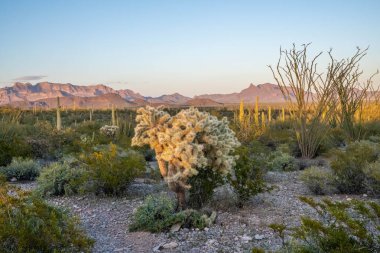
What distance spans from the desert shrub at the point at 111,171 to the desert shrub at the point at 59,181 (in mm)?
312

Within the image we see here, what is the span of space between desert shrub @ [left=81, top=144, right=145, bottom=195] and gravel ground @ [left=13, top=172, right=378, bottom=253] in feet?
0.87

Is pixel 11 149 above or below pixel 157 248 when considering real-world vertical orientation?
above

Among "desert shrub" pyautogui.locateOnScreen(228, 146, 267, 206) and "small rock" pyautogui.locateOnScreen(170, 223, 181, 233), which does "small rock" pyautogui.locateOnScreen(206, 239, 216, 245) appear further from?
"desert shrub" pyautogui.locateOnScreen(228, 146, 267, 206)

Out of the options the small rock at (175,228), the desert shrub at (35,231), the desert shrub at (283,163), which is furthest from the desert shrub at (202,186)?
the desert shrub at (283,163)

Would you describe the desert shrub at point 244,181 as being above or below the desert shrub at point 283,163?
above

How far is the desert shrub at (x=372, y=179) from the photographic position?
839 cm

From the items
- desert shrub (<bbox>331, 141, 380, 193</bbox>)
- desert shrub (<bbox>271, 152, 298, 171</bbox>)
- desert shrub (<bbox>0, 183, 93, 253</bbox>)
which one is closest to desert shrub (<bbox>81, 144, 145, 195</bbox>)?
desert shrub (<bbox>0, 183, 93, 253</bbox>)

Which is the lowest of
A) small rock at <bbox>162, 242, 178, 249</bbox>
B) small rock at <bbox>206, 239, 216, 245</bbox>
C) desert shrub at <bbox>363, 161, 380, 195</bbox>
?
A: small rock at <bbox>162, 242, 178, 249</bbox>

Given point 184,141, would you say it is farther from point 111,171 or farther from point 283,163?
point 283,163

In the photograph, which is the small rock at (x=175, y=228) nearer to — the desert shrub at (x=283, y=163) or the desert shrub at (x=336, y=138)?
the desert shrub at (x=283, y=163)

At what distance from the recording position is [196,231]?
652 cm

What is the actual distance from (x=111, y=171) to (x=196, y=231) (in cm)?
274

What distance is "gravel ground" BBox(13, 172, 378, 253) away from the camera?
602 centimetres

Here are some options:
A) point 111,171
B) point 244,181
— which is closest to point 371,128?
point 244,181
